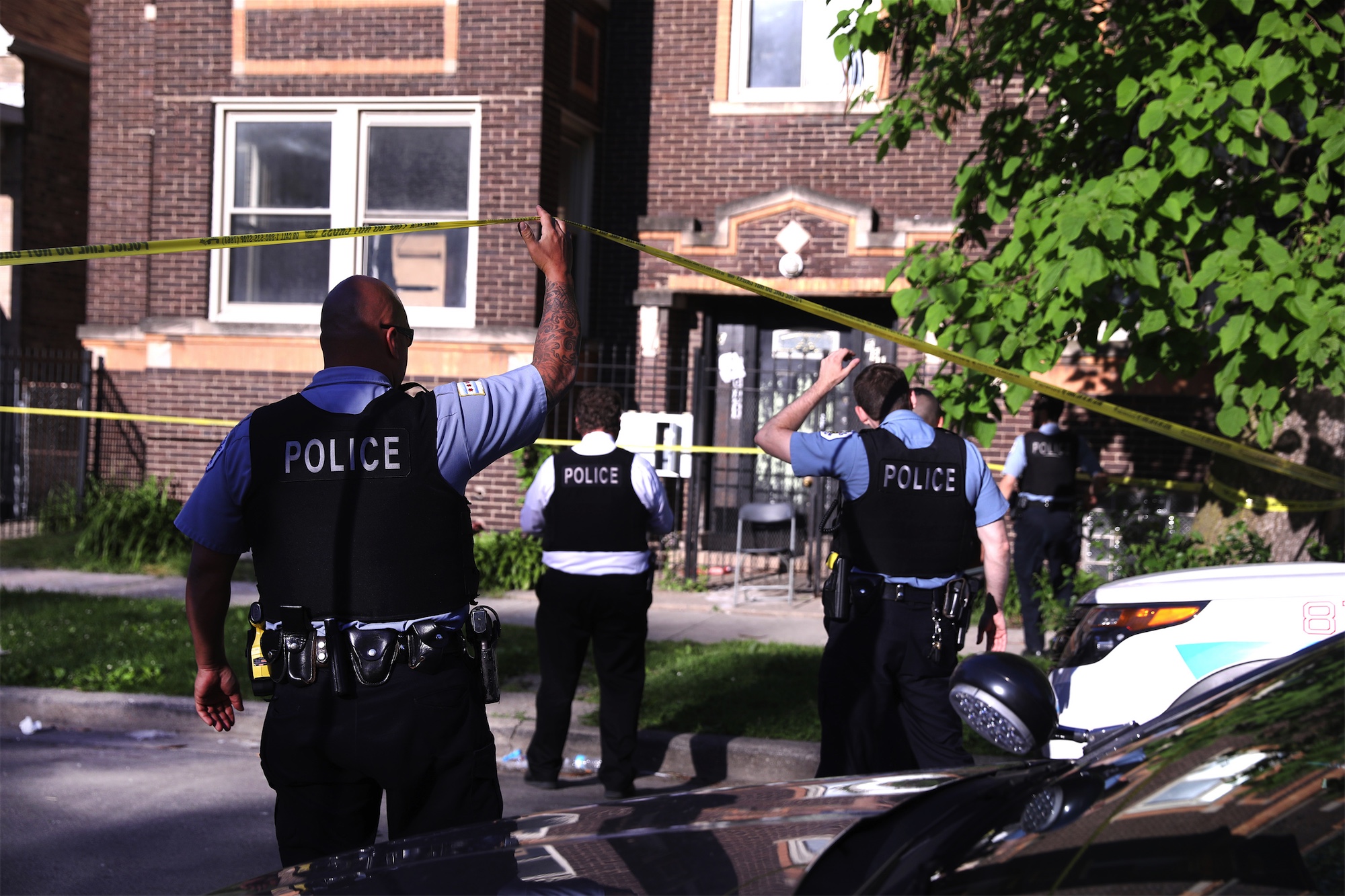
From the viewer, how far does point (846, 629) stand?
480 centimetres

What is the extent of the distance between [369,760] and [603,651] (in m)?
2.78

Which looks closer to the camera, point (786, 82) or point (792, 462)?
point (792, 462)

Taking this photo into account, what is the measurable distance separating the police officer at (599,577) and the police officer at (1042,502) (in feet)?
12.9

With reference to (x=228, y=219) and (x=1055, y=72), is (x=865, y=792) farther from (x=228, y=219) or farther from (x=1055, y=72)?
(x=228, y=219)

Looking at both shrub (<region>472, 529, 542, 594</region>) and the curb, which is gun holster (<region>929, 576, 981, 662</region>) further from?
shrub (<region>472, 529, 542, 594</region>)

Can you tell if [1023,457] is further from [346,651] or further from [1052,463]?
[346,651]

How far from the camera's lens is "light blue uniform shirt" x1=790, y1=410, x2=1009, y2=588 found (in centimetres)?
477

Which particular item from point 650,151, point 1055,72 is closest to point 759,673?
point 1055,72

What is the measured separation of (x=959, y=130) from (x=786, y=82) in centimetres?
192

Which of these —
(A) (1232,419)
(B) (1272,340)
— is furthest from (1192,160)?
(A) (1232,419)

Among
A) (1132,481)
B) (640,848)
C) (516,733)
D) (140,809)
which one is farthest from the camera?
(1132,481)

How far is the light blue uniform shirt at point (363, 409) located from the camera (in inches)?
122

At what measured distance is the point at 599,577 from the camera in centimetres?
566

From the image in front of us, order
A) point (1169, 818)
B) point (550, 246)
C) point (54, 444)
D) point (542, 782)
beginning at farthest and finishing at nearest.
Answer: point (54, 444), point (542, 782), point (550, 246), point (1169, 818)
